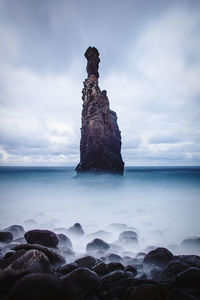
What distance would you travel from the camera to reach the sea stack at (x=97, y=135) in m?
33.8

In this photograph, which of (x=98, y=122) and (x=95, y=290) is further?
(x=98, y=122)

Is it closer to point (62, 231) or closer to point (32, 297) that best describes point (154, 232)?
point (62, 231)

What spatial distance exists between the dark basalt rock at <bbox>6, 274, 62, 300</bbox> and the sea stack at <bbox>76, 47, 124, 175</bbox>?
31.1 m

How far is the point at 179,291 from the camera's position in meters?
2.34

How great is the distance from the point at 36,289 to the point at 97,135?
31992mm

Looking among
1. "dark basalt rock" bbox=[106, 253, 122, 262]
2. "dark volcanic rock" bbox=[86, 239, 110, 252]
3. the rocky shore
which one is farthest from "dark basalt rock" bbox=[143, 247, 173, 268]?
"dark volcanic rock" bbox=[86, 239, 110, 252]

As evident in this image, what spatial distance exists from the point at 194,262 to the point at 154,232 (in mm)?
3881

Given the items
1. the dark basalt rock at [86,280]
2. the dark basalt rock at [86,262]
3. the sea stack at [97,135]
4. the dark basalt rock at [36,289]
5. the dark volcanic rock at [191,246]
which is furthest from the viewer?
the sea stack at [97,135]

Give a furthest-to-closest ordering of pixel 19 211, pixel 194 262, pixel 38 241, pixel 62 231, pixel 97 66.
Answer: pixel 97 66 < pixel 19 211 < pixel 62 231 < pixel 38 241 < pixel 194 262

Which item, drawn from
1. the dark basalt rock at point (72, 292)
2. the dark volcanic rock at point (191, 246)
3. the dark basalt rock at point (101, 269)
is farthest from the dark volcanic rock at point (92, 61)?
the dark basalt rock at point (72, 292)

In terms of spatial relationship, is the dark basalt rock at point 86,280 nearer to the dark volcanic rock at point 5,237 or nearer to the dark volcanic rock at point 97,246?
the dark volcanic rock at point 97,246

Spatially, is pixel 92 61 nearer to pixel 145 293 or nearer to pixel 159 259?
pixel 159 259

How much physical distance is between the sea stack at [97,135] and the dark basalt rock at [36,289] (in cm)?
3112

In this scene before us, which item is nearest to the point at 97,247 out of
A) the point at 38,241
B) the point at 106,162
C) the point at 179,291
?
the point at 38,241
